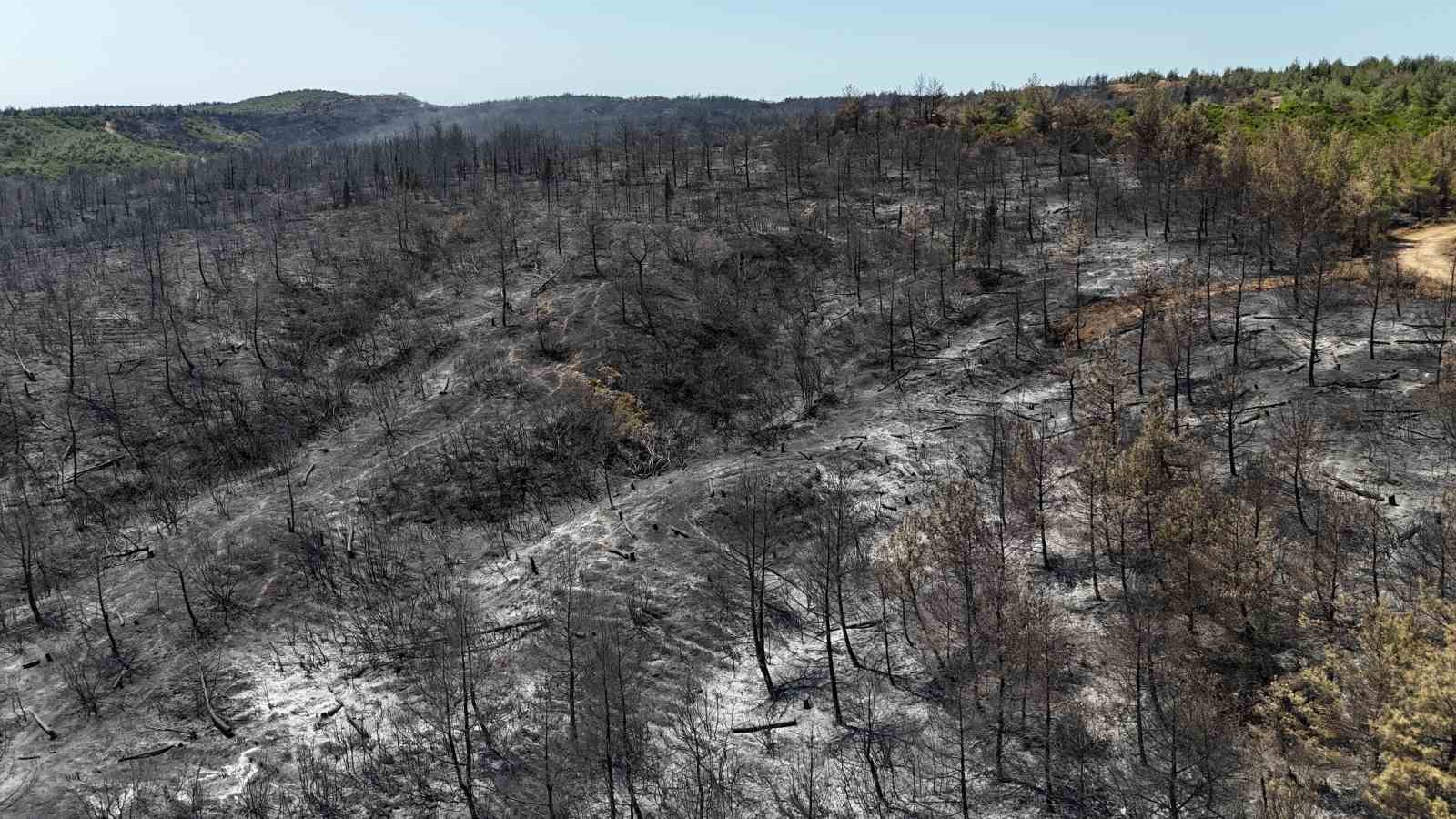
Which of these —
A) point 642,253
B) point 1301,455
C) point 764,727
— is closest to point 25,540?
point 764,727

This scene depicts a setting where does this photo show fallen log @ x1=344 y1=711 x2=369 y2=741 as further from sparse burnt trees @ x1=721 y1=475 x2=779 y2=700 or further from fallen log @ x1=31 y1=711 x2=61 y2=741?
sparse burnt trees @ x1=721 y1=475 x2=779 y2=700

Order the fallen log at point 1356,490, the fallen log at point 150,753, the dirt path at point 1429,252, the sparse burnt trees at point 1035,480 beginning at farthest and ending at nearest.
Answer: the dirt path at point 1429,252 → the sparse burnt trees at point 1035,480 → the fallen log at point 1356,490 → the fallen log at point 150,753

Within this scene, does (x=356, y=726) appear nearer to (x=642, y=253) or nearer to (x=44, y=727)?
(x=44, y=727)

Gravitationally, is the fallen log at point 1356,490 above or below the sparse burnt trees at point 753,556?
above

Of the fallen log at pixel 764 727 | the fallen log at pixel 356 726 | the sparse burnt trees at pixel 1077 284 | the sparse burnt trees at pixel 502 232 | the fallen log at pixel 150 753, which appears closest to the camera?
the fallen log at pixel 150 753

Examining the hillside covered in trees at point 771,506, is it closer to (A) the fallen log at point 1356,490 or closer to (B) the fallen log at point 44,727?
(B) the fallen log at point 44,727

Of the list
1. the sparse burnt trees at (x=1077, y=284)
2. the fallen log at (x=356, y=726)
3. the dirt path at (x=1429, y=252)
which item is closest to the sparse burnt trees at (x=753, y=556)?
the fallen log at (x=356, y=726)

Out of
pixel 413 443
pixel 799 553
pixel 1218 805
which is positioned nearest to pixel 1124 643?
pixel 1218 805

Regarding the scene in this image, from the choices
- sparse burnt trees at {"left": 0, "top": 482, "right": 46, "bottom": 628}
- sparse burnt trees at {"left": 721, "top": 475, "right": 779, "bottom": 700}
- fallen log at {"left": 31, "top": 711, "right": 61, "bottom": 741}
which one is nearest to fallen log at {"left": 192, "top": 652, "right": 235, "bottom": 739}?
fallen log at {"left": 31, "top": 711, "right": 61, "bottom": 741}
